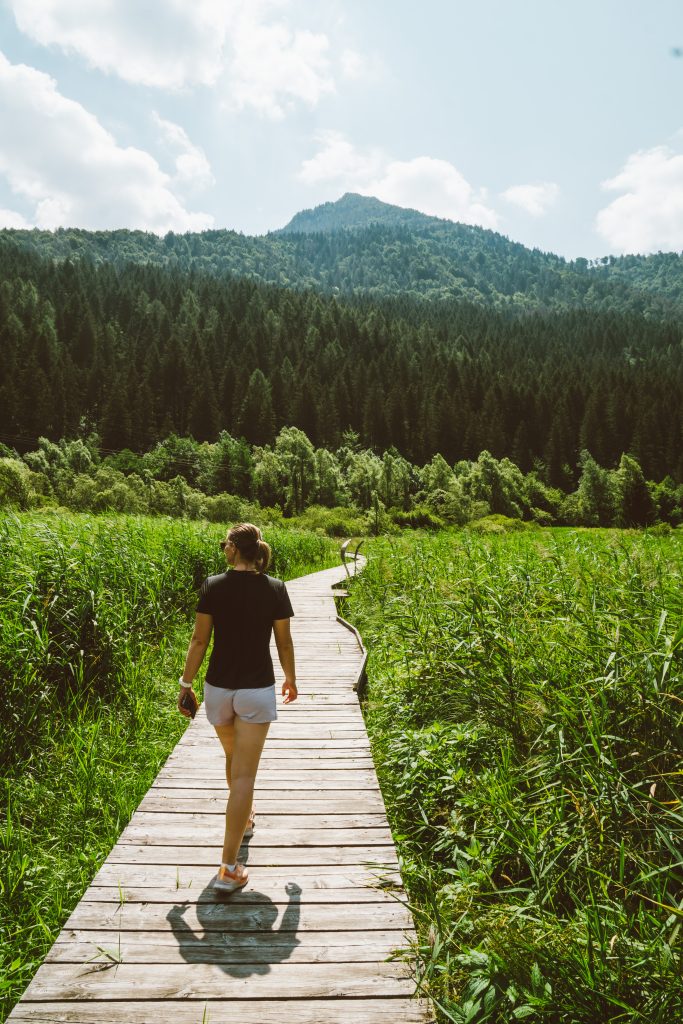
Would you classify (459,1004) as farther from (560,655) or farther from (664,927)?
(560,655)

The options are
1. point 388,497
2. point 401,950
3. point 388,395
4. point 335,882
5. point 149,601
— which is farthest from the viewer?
point 388,395

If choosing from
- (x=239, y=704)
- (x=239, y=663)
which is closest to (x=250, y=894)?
(x=239, y=704)

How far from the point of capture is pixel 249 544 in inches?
136

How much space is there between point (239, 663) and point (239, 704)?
25cm

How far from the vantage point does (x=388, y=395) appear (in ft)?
339

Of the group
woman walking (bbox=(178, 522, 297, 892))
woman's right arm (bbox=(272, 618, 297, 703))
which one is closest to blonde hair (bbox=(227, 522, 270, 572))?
woman walking (bbox=(178, 522, 297, 892))

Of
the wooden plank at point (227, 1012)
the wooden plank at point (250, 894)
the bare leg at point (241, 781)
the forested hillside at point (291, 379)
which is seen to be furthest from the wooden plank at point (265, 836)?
the forested hillside at point (291, 379)

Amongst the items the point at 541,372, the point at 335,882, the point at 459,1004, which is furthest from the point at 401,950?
the point at 541,372

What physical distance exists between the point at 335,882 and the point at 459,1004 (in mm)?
A: 1009

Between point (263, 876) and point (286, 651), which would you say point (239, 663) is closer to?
point (286, 651)

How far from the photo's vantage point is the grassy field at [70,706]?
3.55 metres

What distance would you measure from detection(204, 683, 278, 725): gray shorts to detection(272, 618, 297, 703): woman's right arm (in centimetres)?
22

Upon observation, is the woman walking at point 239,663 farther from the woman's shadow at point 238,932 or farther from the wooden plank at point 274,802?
the wooden plank at point 274,802

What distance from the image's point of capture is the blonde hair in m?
3.44
